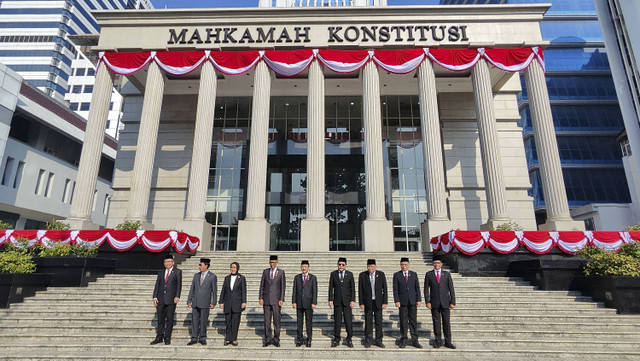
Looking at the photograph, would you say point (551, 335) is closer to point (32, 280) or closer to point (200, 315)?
point (200, 315)

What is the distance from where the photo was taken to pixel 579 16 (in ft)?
185

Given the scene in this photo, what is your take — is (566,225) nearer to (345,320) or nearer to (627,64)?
(345,320)

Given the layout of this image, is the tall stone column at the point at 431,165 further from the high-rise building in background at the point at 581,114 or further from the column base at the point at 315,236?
the high-rise building in background at the point at 581,114

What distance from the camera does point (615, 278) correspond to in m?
10.1

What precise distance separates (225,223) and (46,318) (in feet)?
53.3

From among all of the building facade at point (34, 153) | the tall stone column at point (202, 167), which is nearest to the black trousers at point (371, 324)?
the tall stone column at point (202, 167)

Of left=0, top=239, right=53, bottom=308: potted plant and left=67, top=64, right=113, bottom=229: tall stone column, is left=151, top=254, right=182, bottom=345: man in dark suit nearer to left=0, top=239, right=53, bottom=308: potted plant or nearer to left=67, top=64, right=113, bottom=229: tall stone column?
left=0, top=239, right=53, bottom=308: potted plant

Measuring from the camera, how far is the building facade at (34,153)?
98.7 ft

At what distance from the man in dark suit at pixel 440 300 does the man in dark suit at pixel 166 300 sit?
604 centimetres

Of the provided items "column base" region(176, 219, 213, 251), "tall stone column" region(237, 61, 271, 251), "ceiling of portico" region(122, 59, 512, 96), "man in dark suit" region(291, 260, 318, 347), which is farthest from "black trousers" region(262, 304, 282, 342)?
"ceiling of portico" region(122, 59, 512, 96)

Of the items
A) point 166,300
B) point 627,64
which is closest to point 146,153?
point 166,300

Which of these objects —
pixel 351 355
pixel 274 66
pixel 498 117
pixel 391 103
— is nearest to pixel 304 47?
pixel 274 66

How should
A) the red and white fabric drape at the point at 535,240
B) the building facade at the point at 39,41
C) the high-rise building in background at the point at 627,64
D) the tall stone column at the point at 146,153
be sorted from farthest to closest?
the building facade at the point at 39,41
the high-rise building in background at the point at 627,64
the tall stone column at the point at 146,153
the red and white fabric drape at the point at 535,240

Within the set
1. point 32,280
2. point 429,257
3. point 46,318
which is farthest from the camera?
point 429,257
